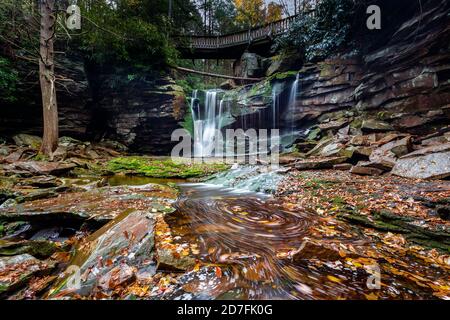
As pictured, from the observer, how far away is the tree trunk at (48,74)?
8367mm

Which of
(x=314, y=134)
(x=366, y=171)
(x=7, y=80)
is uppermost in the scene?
(x=7, y=80)

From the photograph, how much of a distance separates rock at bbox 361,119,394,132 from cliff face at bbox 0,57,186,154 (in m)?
10.9

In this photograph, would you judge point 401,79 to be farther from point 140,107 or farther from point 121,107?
point 121,107

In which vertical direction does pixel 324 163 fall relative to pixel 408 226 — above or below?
above

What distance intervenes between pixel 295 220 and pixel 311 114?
10494 millimetres

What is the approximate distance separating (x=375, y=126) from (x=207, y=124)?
34.1ft

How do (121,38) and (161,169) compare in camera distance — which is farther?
(121,38)

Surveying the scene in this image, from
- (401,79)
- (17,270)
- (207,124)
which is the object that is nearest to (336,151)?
(401,79)

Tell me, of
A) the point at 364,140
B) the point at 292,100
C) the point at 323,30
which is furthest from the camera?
the point at 292,100

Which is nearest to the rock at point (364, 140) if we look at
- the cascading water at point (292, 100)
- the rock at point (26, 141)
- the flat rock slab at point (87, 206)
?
the cascading water at point (292, 100)

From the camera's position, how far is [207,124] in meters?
15.9

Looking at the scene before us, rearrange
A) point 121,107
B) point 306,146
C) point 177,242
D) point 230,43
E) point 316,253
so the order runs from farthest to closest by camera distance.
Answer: point 230,43, point 121,107, point 306,146, point 177,242, point 316,253

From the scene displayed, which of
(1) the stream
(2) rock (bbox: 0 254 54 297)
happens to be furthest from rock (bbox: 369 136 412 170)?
(2) rock (bbox: 0 254 54 297)

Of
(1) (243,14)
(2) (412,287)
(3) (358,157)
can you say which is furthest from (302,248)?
(1) (243,14)
